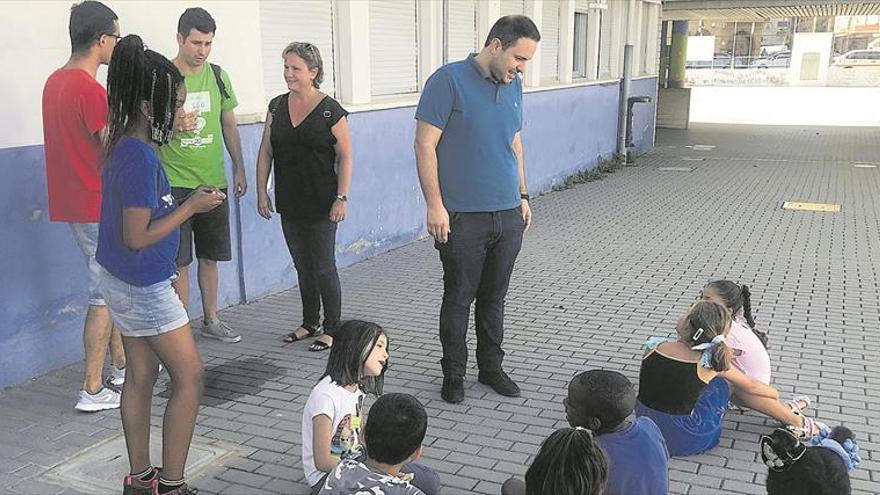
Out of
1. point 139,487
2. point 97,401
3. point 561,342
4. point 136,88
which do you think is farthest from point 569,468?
point 561,342

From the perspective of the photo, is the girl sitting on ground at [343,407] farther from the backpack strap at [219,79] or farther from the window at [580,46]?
the window at [580,46]

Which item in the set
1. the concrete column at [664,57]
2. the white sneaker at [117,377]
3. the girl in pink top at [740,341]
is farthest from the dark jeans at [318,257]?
the concrete column at [664,57]

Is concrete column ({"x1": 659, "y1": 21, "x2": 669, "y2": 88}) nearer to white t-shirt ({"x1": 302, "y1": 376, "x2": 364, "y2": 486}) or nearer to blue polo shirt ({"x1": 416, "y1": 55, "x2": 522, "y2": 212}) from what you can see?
blue polo shirt ({"x1": 416, "y1": 55, "x2": 522, "y2": 212})

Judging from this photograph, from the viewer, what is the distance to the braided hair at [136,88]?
2689 millimetres

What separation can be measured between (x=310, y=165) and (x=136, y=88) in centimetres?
202

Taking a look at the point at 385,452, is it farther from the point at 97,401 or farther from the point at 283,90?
the point at 283,90

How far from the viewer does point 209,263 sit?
501 centimetres

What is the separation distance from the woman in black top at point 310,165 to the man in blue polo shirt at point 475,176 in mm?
960

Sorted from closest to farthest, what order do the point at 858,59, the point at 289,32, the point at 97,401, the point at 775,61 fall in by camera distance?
the point at 97,401 → the point at 289,32 → the point at 858,59 → the point at 775,61

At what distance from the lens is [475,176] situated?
3.95 meters

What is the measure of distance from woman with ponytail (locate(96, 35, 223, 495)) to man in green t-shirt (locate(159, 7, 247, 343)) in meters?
1.73

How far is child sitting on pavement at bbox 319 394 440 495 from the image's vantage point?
2.44 meters

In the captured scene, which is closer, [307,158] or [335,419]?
[335,419]

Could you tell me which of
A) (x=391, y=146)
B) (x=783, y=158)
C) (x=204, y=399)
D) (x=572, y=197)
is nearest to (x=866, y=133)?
(x=783, y=158)
